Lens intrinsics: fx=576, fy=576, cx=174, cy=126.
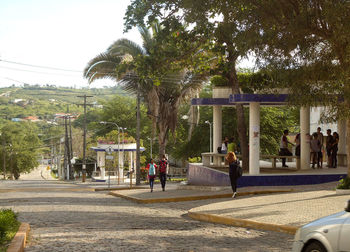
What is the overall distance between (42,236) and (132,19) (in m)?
9.86

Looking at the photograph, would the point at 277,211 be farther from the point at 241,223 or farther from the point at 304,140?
the point at 304,140

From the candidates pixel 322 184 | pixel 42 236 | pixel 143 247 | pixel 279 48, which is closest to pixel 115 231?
pixel 42 236

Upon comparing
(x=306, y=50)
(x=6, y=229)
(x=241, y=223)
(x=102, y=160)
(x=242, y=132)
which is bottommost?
(x=241, y=223)

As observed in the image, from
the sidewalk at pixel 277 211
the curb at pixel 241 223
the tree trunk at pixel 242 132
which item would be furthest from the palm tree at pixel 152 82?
the curb at pixel 241 223

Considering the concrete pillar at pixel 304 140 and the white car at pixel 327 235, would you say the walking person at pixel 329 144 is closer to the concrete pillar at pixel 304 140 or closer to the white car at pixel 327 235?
the concrete pillar at pixel 304 140

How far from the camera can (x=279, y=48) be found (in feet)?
58.7

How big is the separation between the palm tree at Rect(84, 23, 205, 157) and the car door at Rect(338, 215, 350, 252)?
91.4 feet

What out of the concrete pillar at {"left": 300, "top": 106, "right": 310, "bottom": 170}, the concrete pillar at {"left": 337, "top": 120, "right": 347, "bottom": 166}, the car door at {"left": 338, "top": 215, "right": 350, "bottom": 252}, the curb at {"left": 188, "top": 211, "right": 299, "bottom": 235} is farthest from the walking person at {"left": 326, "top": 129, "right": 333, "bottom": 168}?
the car door at {"left": 338, "top": 215, "right": 350, "bottom": 252}

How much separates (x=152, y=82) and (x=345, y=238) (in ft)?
95.2

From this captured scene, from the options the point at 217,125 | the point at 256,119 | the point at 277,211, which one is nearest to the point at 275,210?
the point at 277,211

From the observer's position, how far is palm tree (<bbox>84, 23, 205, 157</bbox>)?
34.4 meters

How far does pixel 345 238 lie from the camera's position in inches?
238

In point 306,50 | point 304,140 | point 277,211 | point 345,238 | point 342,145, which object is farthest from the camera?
point 342,145

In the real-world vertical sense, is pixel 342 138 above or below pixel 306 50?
below
